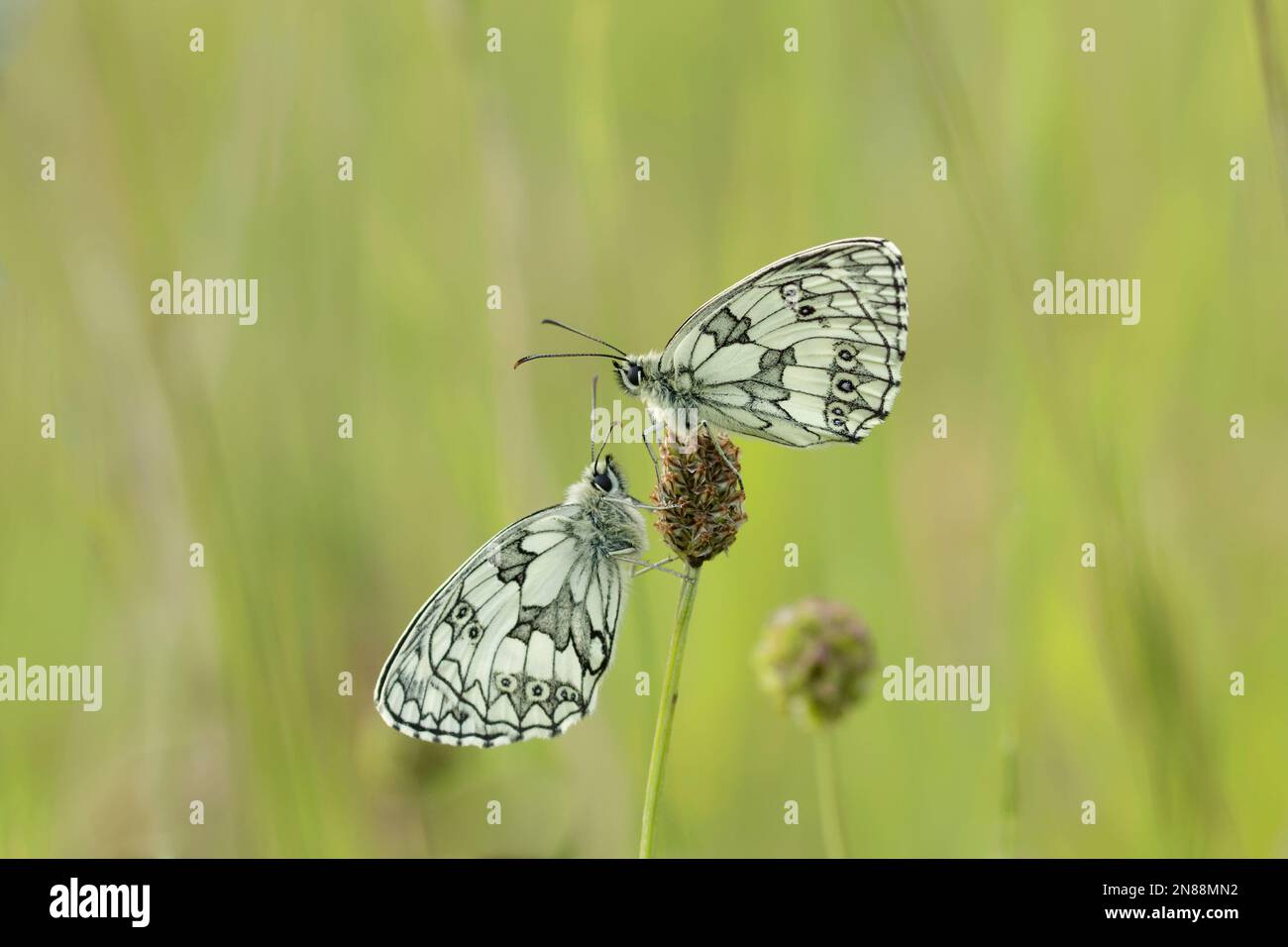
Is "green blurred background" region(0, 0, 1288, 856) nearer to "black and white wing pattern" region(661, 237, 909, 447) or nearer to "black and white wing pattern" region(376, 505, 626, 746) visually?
"black and white wing pattern" region(661, 237, 909, 447)

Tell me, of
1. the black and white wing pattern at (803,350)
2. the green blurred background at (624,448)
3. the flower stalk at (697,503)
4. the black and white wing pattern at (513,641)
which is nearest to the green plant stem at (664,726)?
the flower stalk at (697,503)

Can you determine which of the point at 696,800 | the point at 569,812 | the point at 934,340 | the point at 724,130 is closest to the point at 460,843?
the point at 569,812

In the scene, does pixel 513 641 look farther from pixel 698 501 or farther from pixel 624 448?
pixel 624 448

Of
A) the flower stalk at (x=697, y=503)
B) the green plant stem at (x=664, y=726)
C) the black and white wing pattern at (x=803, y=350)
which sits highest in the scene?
the black and white wing pattern at (x=803, y=350)

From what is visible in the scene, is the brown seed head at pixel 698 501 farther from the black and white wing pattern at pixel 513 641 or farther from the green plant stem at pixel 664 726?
the black and white wing pattern at pixel 513 641

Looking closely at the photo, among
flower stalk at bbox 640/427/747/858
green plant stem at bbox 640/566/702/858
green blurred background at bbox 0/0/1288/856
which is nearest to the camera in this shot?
green plant stem at bbox 640/566/702/858

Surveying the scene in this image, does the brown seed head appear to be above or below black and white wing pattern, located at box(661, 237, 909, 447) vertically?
below

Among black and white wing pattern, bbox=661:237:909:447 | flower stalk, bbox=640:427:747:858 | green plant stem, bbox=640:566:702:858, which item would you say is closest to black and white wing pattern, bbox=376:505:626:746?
flower stalk, bbox=640:427:747:858

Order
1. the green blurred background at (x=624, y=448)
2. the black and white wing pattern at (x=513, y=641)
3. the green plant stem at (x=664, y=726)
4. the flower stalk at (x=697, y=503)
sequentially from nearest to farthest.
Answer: the green plant stem at (x=664, y=726), the flower stalk at (x=697, y=503), the black and white wing pattern at (x=513, y=641), the green blurred background at (x=624, y=448)
